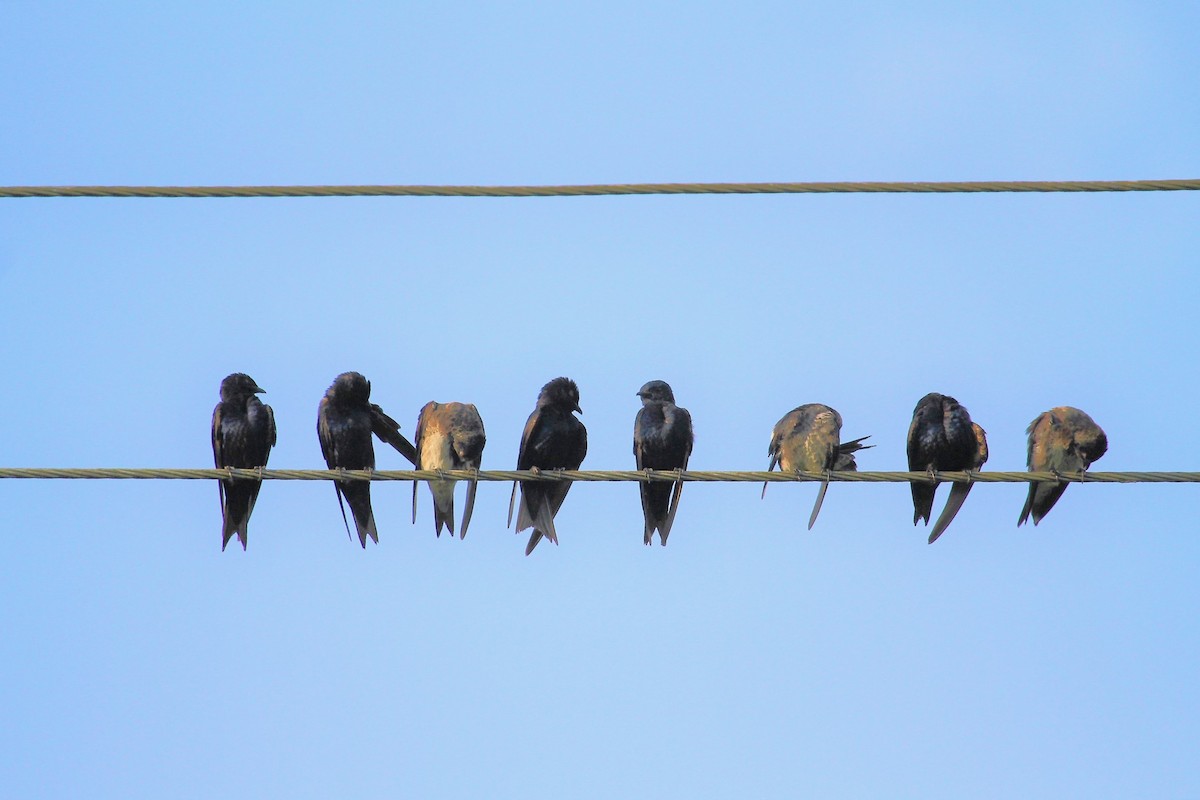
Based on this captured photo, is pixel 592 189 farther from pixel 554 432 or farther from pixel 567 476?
pixel 554 432

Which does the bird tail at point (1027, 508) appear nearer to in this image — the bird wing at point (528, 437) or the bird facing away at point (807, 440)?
the bird facing away at point (807, 440)

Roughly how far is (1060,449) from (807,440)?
4.96 ft

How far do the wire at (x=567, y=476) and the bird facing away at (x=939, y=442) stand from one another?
1.62 metres

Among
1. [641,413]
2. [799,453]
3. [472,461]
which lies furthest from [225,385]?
[799,453]

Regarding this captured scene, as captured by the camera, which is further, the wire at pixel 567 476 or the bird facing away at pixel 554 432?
the bird facing away at pixel 554 432

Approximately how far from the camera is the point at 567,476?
797 centimetres

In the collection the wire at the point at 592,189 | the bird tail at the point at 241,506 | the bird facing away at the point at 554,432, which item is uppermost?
the wire at the point at 592,189

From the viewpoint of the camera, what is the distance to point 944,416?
10.3 meters

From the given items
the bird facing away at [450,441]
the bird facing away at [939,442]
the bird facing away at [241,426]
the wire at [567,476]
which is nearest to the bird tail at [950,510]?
the bird facing away at [939,442]

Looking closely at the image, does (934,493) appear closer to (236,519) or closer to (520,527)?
(520,527)

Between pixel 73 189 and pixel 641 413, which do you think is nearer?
pixel 73 189

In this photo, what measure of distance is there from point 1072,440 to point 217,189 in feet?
18.8

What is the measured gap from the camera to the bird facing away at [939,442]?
10.3 m

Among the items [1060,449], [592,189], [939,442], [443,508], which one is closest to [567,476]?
[592,189]
